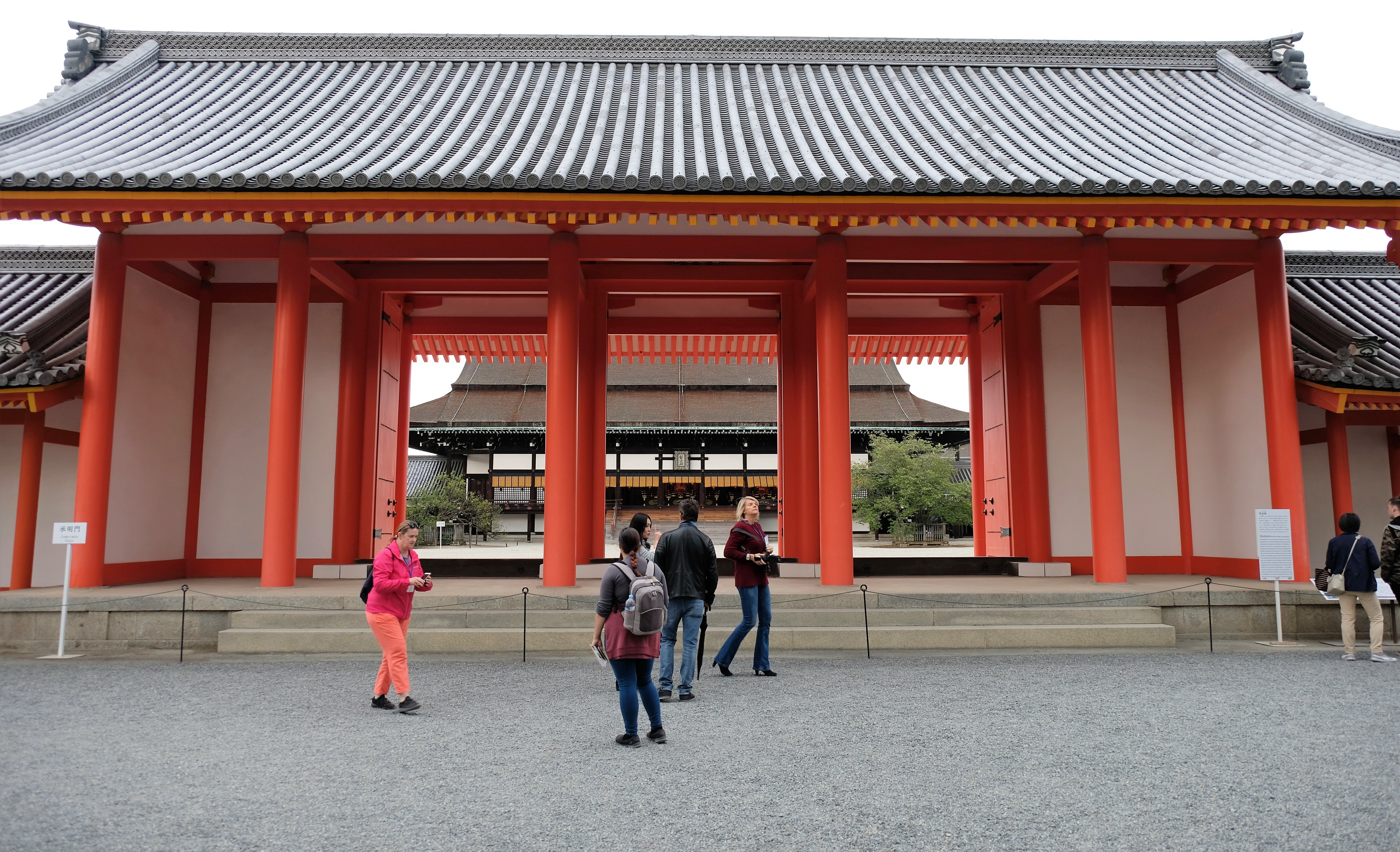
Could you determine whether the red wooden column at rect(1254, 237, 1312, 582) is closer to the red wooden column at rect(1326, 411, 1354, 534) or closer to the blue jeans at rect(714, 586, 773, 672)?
the red wooden column at rect(1326, 411, 1354, 534)

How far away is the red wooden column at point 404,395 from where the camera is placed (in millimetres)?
11992

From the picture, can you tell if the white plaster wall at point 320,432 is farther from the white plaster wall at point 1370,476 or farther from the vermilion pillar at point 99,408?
the white plaster wall at point 1370,476

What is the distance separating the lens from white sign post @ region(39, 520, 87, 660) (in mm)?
7441

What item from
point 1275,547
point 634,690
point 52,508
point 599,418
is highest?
point 599,418

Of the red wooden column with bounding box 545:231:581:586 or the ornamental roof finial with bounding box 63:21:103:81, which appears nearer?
the red wooden column with bounding box 545:231:581:586

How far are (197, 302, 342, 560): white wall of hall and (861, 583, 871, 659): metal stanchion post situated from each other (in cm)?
681

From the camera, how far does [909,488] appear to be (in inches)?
927

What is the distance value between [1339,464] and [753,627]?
26.1ft

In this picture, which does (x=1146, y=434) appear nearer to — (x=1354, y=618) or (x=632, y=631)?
(x=1354, y=618)

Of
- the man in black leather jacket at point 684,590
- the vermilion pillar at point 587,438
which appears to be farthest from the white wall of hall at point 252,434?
the man in black leather jacket at point 684,590

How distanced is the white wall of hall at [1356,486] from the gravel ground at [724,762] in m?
4.20

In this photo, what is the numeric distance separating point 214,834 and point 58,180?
23.0 feet

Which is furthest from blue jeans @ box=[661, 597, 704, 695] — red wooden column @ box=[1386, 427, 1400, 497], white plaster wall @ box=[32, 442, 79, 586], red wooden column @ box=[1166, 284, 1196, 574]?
red wooden column @ box=[1386, 427, 1400, 497]

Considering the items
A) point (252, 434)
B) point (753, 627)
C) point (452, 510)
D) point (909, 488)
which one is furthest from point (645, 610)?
point (909, 488)
